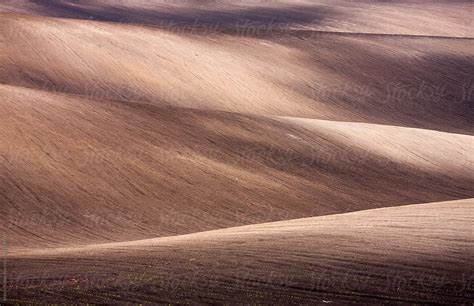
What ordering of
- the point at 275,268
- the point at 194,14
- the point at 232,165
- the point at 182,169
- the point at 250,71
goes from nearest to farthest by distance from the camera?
the point at 275,268
the point at 182,169
the point at 232,165
the point at 250,71
the point at 194,14

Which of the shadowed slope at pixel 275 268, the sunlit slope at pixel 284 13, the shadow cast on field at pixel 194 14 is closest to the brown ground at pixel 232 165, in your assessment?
the shadowed slope at pixel 275 268

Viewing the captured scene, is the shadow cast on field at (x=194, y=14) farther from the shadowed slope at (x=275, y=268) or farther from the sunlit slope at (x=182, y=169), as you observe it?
the shadowed slope at (x=275, y=268)

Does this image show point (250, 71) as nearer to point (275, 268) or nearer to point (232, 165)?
point (232, 165)

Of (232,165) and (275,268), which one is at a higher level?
(275,268)

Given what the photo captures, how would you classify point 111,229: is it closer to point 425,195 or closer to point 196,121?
point 196,121

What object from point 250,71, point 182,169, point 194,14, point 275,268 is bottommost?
point 194,14

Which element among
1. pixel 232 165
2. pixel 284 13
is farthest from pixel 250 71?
pixel 284 13

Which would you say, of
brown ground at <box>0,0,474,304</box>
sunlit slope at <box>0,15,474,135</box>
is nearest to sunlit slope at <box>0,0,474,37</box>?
brown ground at <box>0,0,474,304</box>
